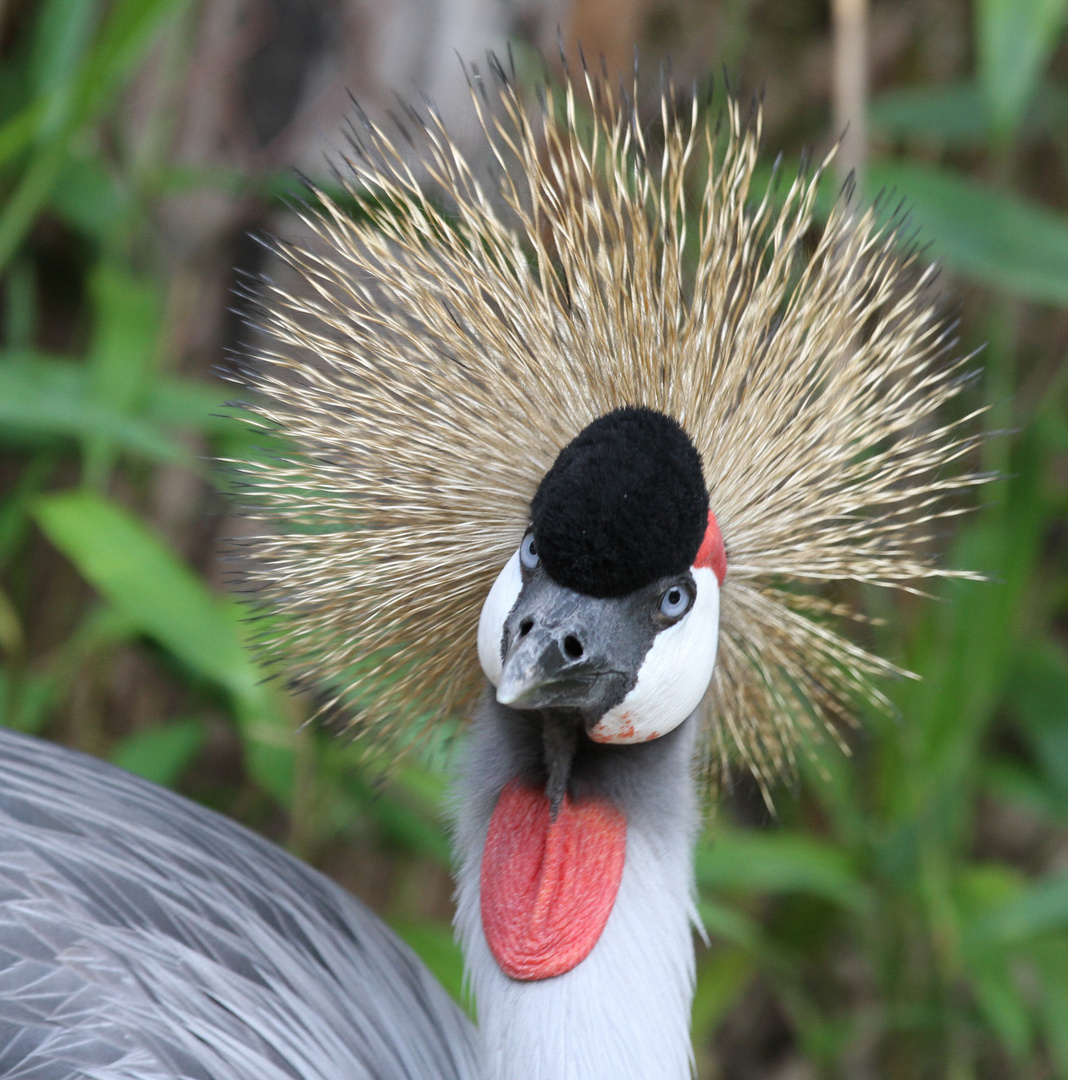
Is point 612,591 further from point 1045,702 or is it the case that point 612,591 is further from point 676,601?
point 1045,702

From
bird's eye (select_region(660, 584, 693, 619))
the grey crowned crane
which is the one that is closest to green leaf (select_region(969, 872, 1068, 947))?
the grey crowned crane

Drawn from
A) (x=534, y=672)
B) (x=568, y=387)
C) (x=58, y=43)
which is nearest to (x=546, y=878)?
(x=534, y=672)

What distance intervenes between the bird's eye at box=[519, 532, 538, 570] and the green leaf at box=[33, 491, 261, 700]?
48cm

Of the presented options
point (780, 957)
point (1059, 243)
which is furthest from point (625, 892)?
point (1059, 243)

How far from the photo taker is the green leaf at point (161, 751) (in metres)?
1.34

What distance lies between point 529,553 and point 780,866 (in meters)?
0.77

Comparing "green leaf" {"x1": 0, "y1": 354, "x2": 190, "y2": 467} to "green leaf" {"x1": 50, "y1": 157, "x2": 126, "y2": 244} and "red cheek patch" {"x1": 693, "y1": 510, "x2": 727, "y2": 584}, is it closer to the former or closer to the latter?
"green leaf" {"x1": 50, "y1": 157, "x2": 126, "y2": 244}

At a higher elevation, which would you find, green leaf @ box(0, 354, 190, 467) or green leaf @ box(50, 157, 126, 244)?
green leaf @ box(50, 157, 126, 244)

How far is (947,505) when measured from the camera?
1.58 m

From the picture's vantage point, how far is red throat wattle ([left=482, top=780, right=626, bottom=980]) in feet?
2.73

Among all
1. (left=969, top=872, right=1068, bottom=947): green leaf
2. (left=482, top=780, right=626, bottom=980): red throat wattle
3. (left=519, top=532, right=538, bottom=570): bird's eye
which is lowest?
(left=969, top=872, right=1068, bottom=947): green leaf

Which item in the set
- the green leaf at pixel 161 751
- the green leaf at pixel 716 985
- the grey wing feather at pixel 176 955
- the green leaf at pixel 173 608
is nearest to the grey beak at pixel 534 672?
the grey wing feather at pixel 176 955

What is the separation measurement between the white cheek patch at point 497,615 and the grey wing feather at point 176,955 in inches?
11.6

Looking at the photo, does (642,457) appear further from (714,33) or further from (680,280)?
(714,33)
